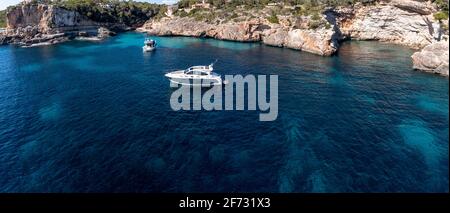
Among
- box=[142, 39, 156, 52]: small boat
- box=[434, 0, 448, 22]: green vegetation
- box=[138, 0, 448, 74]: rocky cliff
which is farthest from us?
box=[142, 39, 156, 52]: small boat

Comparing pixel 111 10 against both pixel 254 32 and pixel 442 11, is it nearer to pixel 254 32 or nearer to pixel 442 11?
pixel 254 32

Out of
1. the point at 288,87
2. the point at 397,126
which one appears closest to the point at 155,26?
the point at 288,87

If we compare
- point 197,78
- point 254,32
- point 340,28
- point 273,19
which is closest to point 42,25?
point 254,32

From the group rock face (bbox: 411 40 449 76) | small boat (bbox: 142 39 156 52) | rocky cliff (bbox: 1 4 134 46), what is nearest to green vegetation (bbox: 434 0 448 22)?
rock face (bbox: 411 40 449 76)

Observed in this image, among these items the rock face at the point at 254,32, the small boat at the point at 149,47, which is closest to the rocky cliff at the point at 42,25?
the rock face at the point at 254,32

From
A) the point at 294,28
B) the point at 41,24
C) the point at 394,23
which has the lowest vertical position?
the point at 294,28

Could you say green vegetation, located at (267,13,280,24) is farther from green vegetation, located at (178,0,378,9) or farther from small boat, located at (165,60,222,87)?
small boat, located at (165,60,222,87)
